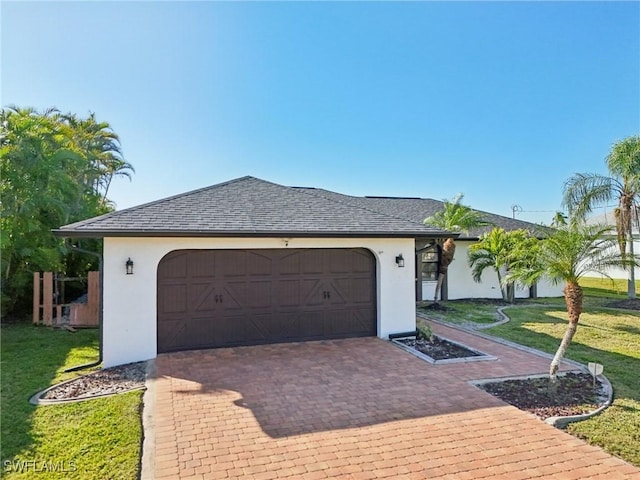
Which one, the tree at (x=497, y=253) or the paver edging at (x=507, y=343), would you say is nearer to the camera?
the paver edging at (x=507, y=343)

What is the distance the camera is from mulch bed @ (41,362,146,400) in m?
6.54

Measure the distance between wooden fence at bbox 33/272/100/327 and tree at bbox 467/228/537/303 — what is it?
1538 centimetres

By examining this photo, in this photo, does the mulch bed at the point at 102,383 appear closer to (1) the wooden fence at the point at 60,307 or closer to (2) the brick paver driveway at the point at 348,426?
(2) the brick paver driveway at the point at 348,426

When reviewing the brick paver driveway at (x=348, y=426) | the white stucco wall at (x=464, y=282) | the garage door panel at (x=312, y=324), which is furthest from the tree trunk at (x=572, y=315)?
the white stucco wall at (x=464, y=282)

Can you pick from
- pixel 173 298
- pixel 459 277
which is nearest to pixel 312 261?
pixel 173 298

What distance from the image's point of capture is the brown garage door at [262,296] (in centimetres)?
896

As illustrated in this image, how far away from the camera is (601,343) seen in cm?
1021

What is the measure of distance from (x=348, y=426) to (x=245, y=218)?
18.9 feet

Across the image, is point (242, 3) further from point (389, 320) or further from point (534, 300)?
point (534, 300)

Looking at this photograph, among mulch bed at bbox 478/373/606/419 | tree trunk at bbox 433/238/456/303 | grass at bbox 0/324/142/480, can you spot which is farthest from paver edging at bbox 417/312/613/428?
grass at bbox 0/324/142/480

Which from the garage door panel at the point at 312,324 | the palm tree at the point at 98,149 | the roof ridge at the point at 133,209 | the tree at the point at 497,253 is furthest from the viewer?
the palm tree at the point at 98,149

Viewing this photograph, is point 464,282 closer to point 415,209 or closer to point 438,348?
point 415,209

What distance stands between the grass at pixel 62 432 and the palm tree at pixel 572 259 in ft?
22.7

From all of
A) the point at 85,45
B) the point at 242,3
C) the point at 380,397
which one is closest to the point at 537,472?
the point at 380,397
